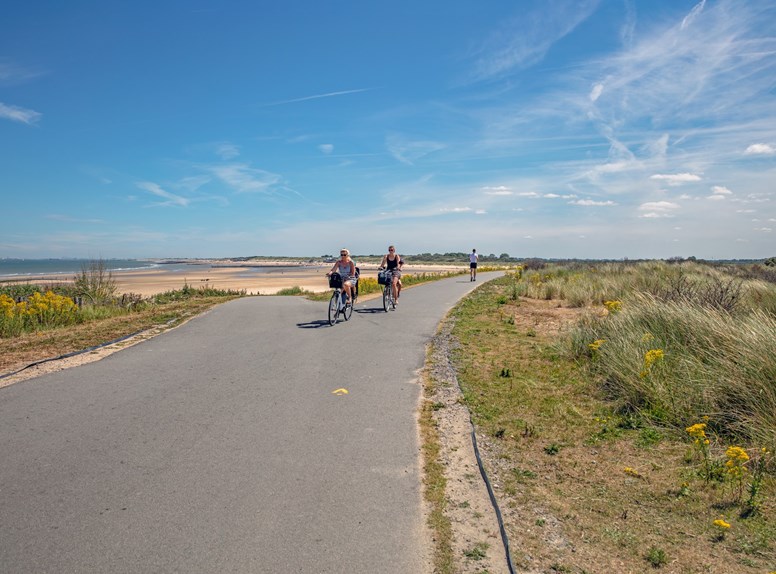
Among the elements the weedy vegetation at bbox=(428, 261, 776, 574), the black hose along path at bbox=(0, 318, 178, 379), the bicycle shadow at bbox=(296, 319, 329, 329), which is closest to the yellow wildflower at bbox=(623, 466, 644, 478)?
the weedy vegetation at bbox=(428, 261, 776, 574)

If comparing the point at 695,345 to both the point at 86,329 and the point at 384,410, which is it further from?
the point at 86,329

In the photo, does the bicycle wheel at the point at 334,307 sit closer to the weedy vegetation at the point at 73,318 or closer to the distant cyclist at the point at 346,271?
the distant cyclist at the point at 346,271

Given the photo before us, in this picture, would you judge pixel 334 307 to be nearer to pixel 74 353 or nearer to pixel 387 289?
pixel 387 289

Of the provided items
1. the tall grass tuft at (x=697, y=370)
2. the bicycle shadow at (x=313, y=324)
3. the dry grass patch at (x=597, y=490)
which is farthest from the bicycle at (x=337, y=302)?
the tall grass tuft at (x=697, y=370)

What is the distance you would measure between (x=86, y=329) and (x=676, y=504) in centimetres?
1297

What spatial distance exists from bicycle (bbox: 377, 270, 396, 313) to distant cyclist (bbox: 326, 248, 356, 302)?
154 centimetres

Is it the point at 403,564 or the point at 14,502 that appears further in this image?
the point at 14,502

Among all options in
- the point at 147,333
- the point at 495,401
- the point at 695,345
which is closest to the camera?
the point at 495,401

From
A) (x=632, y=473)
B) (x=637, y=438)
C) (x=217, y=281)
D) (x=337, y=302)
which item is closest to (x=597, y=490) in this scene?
(x=632, y=473)

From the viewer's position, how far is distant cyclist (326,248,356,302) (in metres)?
14.1

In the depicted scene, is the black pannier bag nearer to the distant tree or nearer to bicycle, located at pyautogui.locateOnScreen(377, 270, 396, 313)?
bicycle, located at pyautogui.locateOnScreen(377, 270, 396, 313)

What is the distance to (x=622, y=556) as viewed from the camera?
133 inches

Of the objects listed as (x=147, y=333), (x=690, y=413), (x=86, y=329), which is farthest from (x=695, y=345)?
(x=86, y=329)

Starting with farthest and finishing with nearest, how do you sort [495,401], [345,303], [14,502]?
[345,303], [495,401], [14,502]
